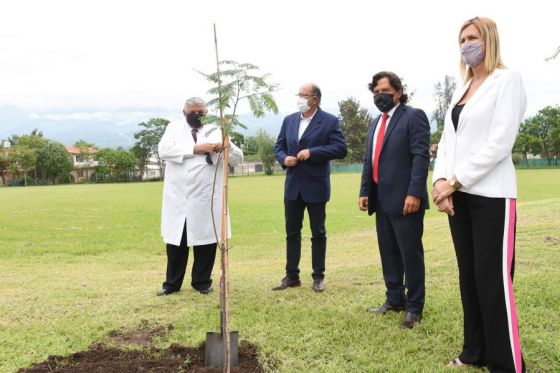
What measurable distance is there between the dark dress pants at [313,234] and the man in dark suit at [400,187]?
1057 millimetres

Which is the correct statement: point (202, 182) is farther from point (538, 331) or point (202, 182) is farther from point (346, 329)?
point (538, 331)

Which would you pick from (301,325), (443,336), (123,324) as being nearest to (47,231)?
(123,324)

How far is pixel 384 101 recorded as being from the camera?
4.54m

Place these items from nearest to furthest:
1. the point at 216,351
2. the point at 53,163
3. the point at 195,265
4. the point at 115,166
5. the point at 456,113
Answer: the point at 456,113
the point at 216,351
the point at 195,265
the point at 53,163
the point at 115,166

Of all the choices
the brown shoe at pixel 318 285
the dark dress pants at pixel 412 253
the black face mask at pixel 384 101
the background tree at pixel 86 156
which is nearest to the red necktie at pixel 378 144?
the black face mask at pixel 384 101

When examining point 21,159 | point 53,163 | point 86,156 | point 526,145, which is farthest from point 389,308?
point 86,156

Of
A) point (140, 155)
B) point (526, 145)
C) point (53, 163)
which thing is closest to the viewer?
point (53, 163)

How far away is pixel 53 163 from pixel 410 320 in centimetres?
8029

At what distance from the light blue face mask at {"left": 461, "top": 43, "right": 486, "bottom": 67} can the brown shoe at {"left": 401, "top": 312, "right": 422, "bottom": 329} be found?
7.28 feet

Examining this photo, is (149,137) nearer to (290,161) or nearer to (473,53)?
(290,161)

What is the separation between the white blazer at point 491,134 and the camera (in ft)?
10.1

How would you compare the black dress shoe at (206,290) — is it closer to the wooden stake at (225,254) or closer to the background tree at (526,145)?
the wooden stake at (225,254)

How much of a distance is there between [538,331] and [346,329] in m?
1.56

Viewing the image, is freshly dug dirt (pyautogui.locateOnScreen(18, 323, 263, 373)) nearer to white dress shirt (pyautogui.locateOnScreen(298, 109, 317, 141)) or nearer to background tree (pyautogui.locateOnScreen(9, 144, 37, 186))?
white dress shirt (pyautogui.locateOnScreen(298, 109, 317, 141))
